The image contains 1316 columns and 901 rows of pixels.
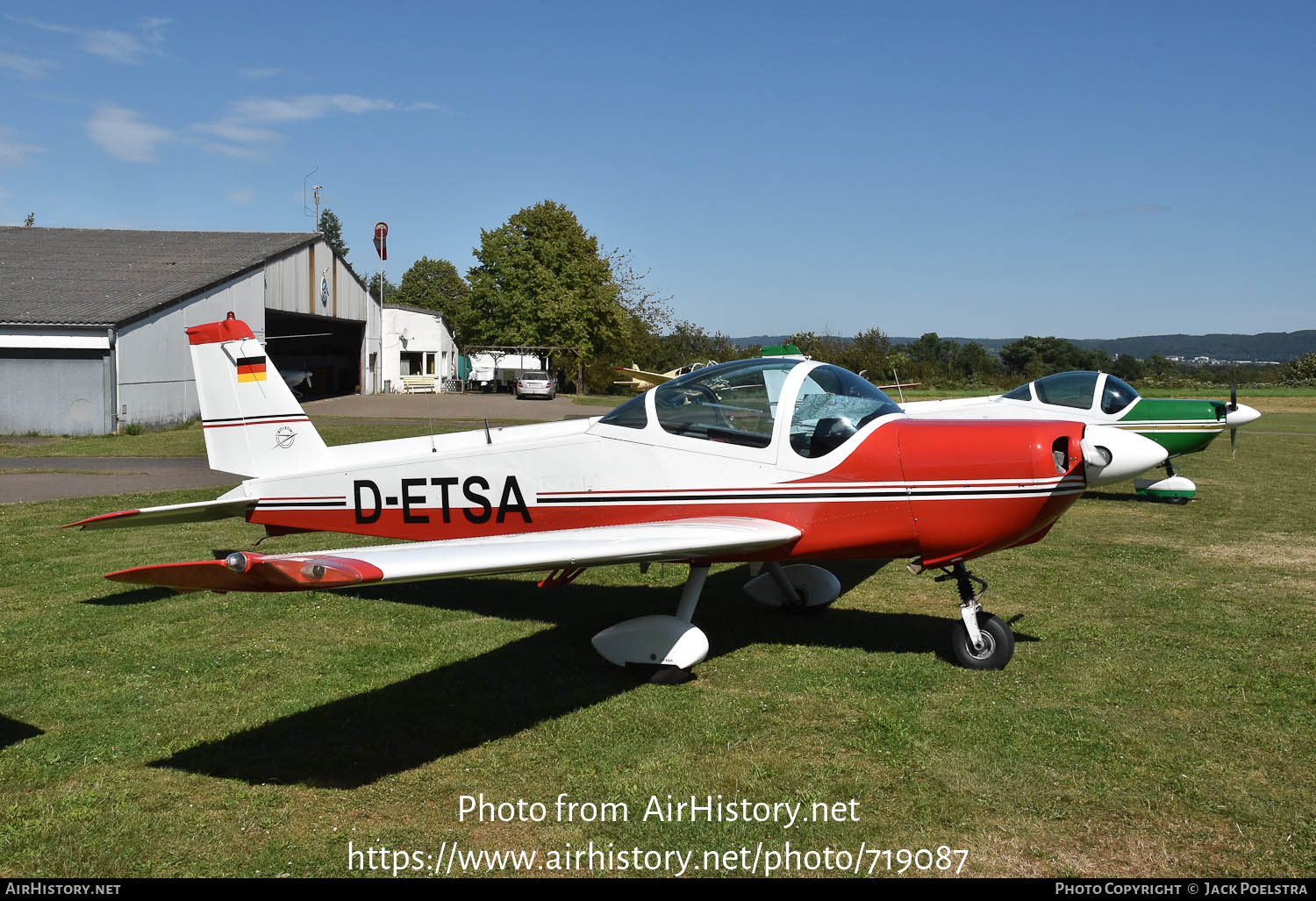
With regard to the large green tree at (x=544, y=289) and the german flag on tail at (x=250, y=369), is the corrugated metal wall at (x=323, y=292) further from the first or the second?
the german flag on tail at (x=250, y=369)

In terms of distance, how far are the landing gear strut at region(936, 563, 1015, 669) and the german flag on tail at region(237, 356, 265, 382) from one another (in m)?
5.63

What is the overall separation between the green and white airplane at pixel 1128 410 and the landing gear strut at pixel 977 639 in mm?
6943

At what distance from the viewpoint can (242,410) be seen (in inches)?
282

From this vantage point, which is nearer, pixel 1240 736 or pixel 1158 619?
pixel 1240 736

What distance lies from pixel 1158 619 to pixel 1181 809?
342 centimetres

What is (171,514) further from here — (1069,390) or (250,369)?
(1069,390)

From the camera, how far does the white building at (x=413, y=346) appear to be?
165 ft

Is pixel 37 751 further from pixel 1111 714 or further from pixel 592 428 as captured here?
pixel 1111 714

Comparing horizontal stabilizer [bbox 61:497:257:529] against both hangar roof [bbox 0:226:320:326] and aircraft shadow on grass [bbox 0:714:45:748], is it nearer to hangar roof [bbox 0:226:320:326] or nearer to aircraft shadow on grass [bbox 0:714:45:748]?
aircraft shadow on grass [bbox 0:714:45:748]

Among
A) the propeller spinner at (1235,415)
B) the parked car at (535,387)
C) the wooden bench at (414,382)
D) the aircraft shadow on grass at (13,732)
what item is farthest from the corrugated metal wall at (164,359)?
the propeller spinner at (1235,415)

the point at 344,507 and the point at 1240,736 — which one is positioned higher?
the point at 344,507

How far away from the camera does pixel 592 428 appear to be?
20.8ft

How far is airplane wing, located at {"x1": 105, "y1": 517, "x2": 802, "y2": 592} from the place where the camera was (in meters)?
3.47
